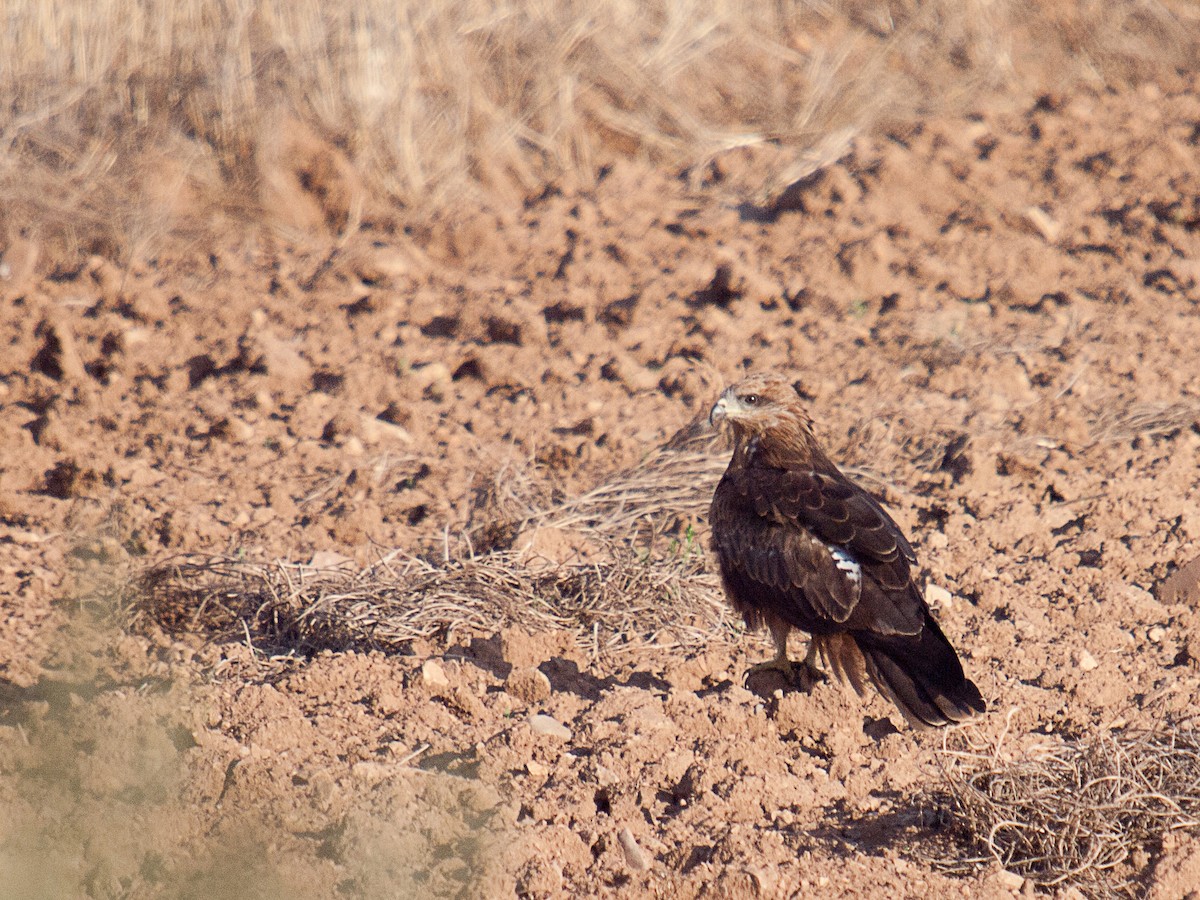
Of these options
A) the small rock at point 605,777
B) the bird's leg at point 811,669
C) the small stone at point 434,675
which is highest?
the small rock at point 605,777

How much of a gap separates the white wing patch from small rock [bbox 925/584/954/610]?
747mm

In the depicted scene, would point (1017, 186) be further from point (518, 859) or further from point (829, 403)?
point (518, 859)

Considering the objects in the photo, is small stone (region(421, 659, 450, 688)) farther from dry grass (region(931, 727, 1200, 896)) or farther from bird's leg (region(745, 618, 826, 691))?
dry grass (region(931, 727, 1200, 896))

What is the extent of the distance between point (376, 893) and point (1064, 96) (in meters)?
8.89

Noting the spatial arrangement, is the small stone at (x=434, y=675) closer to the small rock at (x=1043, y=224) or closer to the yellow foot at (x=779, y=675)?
the yellow foot at (x=779, y=675)

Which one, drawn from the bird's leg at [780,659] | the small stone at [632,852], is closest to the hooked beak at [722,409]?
the bird's leg at [780,659]

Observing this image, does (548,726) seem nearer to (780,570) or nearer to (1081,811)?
(780,570)

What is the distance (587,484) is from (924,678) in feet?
8.45

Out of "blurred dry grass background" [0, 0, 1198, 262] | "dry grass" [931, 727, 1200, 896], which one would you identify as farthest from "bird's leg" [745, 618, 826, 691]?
"blurred dry grass background" [0, 0, 1198, 262]

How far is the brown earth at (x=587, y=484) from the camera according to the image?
401 cm

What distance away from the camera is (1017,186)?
9.49m

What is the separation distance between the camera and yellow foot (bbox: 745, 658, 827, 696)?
16.8 ft

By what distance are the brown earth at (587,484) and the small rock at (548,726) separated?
13mm

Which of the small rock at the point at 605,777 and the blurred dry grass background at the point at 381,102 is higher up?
the blurred dry grass background at the point at 381,102
